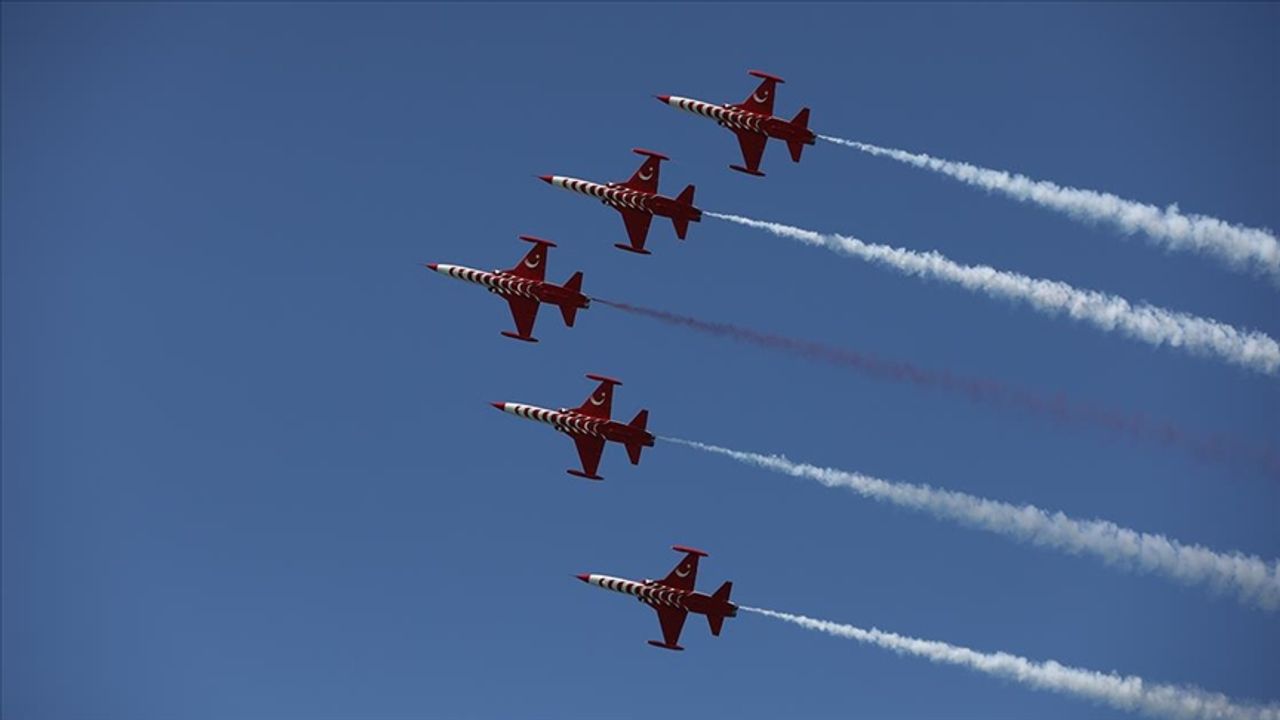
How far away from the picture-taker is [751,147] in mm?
134125

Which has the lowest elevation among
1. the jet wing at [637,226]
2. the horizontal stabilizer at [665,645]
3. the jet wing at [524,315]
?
the horizontal stabilizer at [665,645]

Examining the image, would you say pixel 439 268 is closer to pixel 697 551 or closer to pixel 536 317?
pixel 536 317

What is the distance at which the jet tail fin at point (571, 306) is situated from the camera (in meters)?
133

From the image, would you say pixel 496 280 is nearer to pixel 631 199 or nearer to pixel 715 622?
pixel 631 199

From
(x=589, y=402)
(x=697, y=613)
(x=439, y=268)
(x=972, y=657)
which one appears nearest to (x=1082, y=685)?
(x=972, y=657)

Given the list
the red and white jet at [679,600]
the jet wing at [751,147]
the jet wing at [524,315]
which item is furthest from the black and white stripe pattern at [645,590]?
the jet wing at [751,147]

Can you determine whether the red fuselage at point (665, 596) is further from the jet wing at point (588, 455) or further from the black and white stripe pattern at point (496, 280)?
the black and white stripe pattern at point (496, 280)

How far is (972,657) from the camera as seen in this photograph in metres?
127

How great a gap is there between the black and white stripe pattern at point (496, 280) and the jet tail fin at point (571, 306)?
2.12m

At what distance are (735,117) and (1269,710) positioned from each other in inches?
1287

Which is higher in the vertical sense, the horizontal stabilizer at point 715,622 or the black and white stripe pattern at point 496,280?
the black and white stripe pattern at point 496,280

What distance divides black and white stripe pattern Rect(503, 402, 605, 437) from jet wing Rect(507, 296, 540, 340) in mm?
3259

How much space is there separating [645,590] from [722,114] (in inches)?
790

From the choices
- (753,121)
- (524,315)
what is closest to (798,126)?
(753,121)
